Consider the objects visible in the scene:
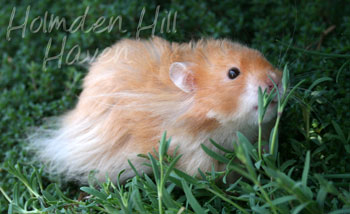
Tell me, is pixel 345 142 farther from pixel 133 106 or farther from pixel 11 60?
pixel 11 60

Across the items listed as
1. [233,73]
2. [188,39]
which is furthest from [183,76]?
[188,39]

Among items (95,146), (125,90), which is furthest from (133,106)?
(95,146)

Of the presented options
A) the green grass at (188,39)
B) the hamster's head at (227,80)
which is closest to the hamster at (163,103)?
the hamster's head at (227,80)

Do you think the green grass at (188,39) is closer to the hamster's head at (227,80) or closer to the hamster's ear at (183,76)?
the hamster's head at (227,80)

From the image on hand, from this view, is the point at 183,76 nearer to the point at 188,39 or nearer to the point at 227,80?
the point at 227,80

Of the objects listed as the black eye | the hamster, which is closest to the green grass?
the hamster

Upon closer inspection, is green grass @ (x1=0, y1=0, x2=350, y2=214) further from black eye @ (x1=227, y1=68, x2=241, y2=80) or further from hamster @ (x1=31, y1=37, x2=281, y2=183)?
black eye @ (x1=227, y1=68, x2=241, y2=80)
